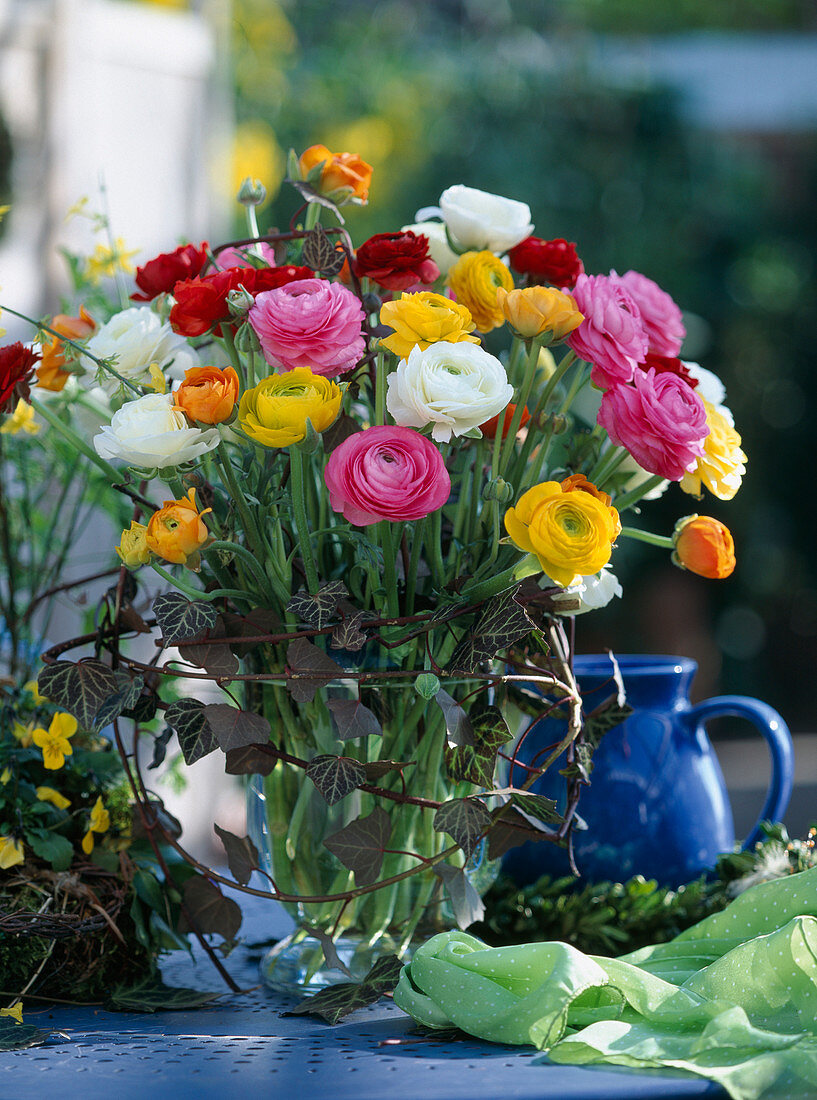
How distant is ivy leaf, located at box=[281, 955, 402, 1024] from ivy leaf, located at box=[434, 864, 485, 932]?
0.15 ft

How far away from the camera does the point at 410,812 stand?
67cm

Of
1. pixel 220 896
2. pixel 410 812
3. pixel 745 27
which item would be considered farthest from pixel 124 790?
pixel 745 27

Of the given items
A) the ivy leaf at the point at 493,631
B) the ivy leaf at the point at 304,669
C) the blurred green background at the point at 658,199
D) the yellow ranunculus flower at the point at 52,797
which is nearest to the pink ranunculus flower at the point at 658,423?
the ivy leaf at the point at 493,631

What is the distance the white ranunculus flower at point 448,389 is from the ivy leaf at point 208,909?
32 centimetres

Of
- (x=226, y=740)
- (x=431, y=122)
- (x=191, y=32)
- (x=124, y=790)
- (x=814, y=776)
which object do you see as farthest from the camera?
(x=431, y=122)

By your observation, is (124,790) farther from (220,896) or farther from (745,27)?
(745,27)

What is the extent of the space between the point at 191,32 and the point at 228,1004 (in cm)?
195

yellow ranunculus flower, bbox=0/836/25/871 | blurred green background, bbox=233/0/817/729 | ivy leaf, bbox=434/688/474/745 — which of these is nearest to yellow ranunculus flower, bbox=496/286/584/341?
ivy leaf, bbox=434/688/474/745

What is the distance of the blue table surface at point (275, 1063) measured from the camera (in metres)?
0.50

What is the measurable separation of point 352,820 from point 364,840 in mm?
20

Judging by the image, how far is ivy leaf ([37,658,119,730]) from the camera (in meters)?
0.65

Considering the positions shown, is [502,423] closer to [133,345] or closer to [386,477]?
[386,477]

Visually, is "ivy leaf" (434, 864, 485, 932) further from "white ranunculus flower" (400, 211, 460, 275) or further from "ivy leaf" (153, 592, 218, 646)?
"white ranunculus flower" (400, 211, 460, 275)

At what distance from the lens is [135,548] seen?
0.61 m
